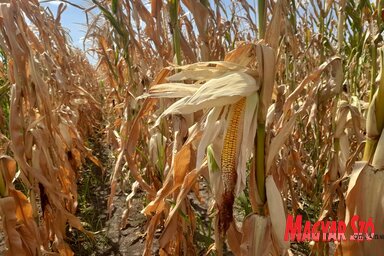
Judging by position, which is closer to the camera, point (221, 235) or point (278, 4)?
point (278, 4)

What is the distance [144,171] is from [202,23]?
1681 millimetres

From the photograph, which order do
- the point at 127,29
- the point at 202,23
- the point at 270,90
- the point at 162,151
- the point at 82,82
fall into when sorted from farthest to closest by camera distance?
1. the point at 82,82
2. the point at 162,151
3. the point at 127,29
4. the point at 202,23
5. the point at 270,90

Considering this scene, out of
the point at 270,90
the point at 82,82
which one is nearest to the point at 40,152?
the point at 270,90

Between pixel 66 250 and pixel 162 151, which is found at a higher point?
pixel 162 151

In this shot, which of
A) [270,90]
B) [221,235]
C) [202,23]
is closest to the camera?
[270,90]

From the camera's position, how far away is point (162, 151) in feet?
6.66

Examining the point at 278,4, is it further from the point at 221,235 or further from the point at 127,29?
the point at 127,29

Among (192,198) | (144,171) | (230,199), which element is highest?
(230,199)

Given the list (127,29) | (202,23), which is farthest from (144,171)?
(202,23)

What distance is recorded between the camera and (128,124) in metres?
2.04

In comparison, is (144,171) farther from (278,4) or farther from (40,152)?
(278,4)

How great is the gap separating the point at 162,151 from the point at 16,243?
870mm

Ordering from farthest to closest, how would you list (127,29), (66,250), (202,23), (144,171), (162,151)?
1. (144,171)
2. (162,151)
3. (66,250)
4. (127,29)
5. (202,23)

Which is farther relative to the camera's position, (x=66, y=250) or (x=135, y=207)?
(x=135, y=207)
